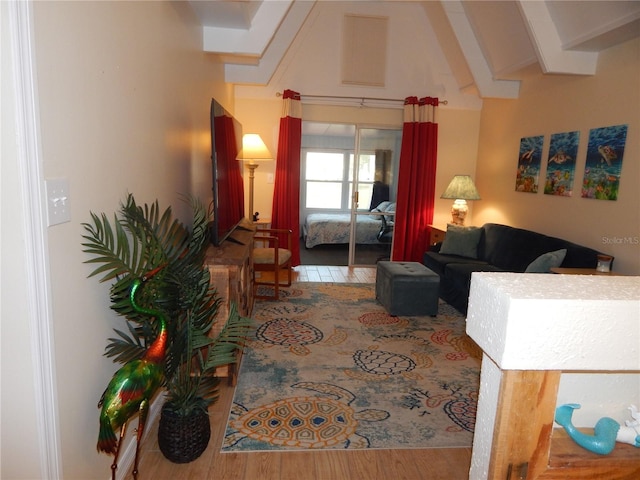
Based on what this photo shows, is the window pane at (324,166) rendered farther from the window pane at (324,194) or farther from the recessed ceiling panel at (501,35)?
the recessed ceiling panel at (501,35)

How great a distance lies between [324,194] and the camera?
6184 millimetres

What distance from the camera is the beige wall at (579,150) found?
320cm

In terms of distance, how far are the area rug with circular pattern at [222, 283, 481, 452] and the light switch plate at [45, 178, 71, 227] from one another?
53.0 inches

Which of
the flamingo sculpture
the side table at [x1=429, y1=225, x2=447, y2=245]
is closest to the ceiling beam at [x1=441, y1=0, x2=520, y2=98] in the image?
the side table at [x1=429, y1=225, x2=447, y2=245]

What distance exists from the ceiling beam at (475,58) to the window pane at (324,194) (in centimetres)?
229

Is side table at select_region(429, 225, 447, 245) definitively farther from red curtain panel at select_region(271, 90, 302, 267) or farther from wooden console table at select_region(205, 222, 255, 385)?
wooden console table at select_region(205, 222, 255, 385)

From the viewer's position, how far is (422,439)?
7.07 feet

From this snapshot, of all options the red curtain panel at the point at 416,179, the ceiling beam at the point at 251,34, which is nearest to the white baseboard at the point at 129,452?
the ceiling beam at the point at 251,34

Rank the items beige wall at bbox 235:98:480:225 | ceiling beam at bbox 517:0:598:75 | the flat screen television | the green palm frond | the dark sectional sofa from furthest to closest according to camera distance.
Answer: beige wall at bbox 235:98:480:225 → the dark sectional sofa → ceiling beam at bbox 517:0:598:75 → the flat screen television → the green palm frond

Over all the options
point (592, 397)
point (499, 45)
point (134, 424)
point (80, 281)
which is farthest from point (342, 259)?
point (592, 397)

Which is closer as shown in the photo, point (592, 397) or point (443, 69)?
point (592, 397)

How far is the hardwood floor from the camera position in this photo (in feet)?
6.08

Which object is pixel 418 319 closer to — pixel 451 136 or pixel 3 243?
pixel 451 136

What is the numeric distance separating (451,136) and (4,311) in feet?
18.1
